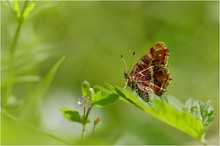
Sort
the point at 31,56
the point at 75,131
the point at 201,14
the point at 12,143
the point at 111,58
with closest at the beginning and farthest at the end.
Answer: the point at 12,143, the point at 75,131, the point at 31,56, the point at 111,58, the point at 201,14

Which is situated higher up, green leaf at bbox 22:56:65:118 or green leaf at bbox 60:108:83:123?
green leaf at bbox 22:56:65:118

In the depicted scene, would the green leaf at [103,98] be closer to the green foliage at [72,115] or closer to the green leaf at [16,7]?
the green foliage at [72,115]

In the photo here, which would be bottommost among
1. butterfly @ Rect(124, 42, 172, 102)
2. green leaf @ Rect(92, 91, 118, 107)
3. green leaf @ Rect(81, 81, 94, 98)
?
green leaf @ Rect(92, 91, 118, 107)

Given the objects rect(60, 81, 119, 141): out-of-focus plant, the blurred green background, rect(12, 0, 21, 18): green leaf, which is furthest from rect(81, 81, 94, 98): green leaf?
the blurred green background

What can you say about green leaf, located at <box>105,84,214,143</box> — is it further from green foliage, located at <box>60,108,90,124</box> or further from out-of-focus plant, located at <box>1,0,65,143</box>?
out-of-focus plant, located at <box>1,0,65,143</box>

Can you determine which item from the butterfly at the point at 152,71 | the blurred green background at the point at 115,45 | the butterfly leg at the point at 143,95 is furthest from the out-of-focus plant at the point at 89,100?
the blurred green background at the point at 115,45

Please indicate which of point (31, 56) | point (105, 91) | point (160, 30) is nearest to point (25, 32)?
point (31, 56)

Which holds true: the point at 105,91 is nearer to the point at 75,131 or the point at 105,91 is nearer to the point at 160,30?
the point at 75,131
